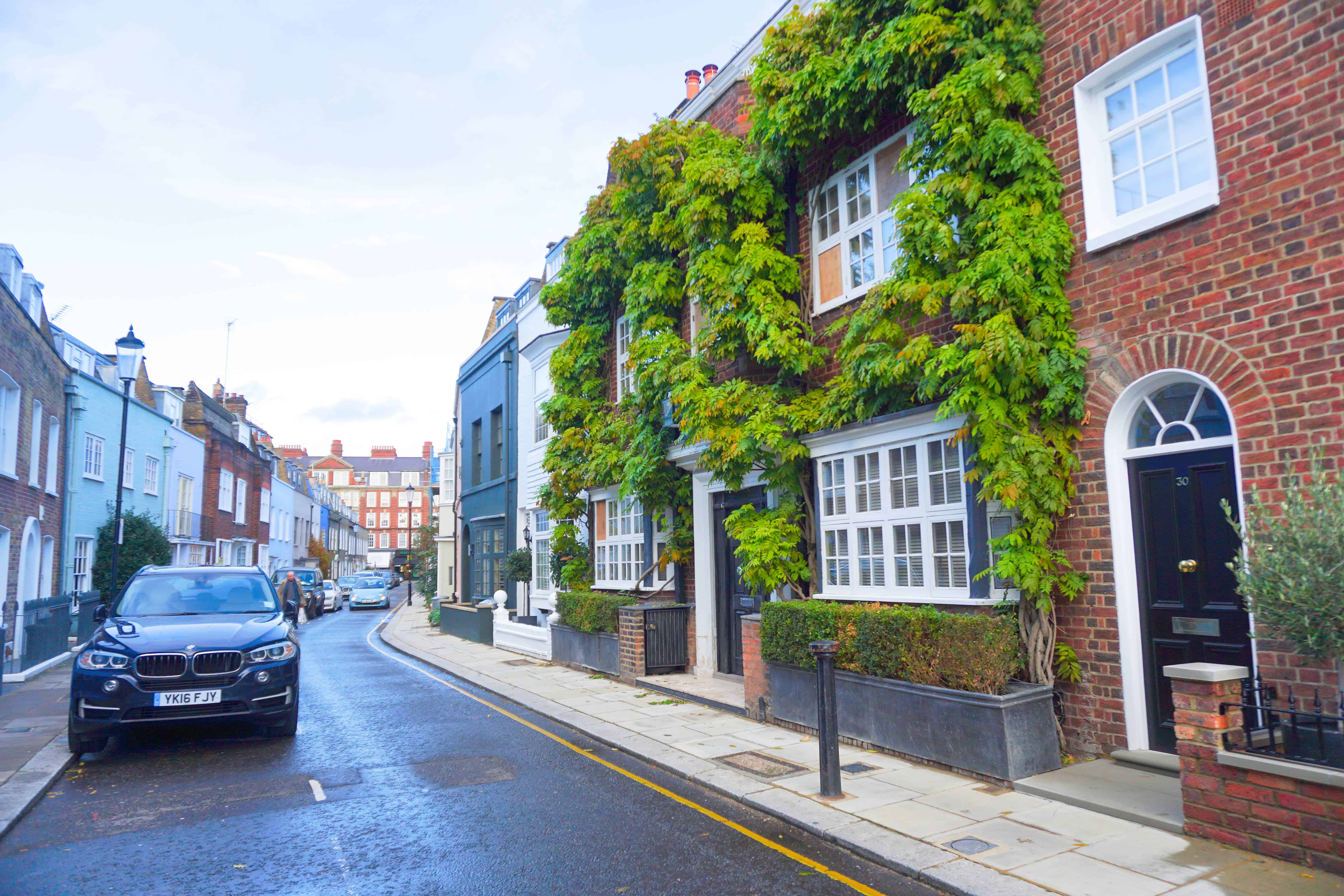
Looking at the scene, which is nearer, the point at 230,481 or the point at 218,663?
the point at 218,663

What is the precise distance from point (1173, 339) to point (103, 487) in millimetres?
23246

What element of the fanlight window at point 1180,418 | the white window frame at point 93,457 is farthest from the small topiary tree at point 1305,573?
the white window frame at point 93,457

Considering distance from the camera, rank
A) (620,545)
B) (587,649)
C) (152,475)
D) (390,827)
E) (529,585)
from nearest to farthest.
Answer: (390,827) → (587,649) → (620,545) → (529,585) → (152,475)

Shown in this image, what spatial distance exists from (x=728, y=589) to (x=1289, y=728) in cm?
731

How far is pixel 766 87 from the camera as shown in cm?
961

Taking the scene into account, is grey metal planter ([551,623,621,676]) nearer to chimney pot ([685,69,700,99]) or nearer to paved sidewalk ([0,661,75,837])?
paved sidewalk ([0,661,75,837])

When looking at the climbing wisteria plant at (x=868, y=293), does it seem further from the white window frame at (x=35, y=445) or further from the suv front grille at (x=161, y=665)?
the white window frame at (x=35, y=445)

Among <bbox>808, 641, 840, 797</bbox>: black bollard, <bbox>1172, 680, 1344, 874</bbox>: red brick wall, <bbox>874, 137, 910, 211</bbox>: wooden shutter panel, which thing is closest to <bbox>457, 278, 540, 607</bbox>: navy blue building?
<bbox>874, 137, 910, 211</bbox>: wooden shutter panel

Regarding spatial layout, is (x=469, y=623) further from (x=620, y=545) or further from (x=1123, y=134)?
(x=1123, y=134)

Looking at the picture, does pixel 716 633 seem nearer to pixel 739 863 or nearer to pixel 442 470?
pixel 739 863

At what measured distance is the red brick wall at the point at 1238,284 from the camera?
5.40m

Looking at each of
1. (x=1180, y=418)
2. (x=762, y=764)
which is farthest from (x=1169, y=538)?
(x=762, y=764)

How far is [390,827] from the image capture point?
18.5 feet

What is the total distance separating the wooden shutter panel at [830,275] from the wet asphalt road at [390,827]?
5385 mm
